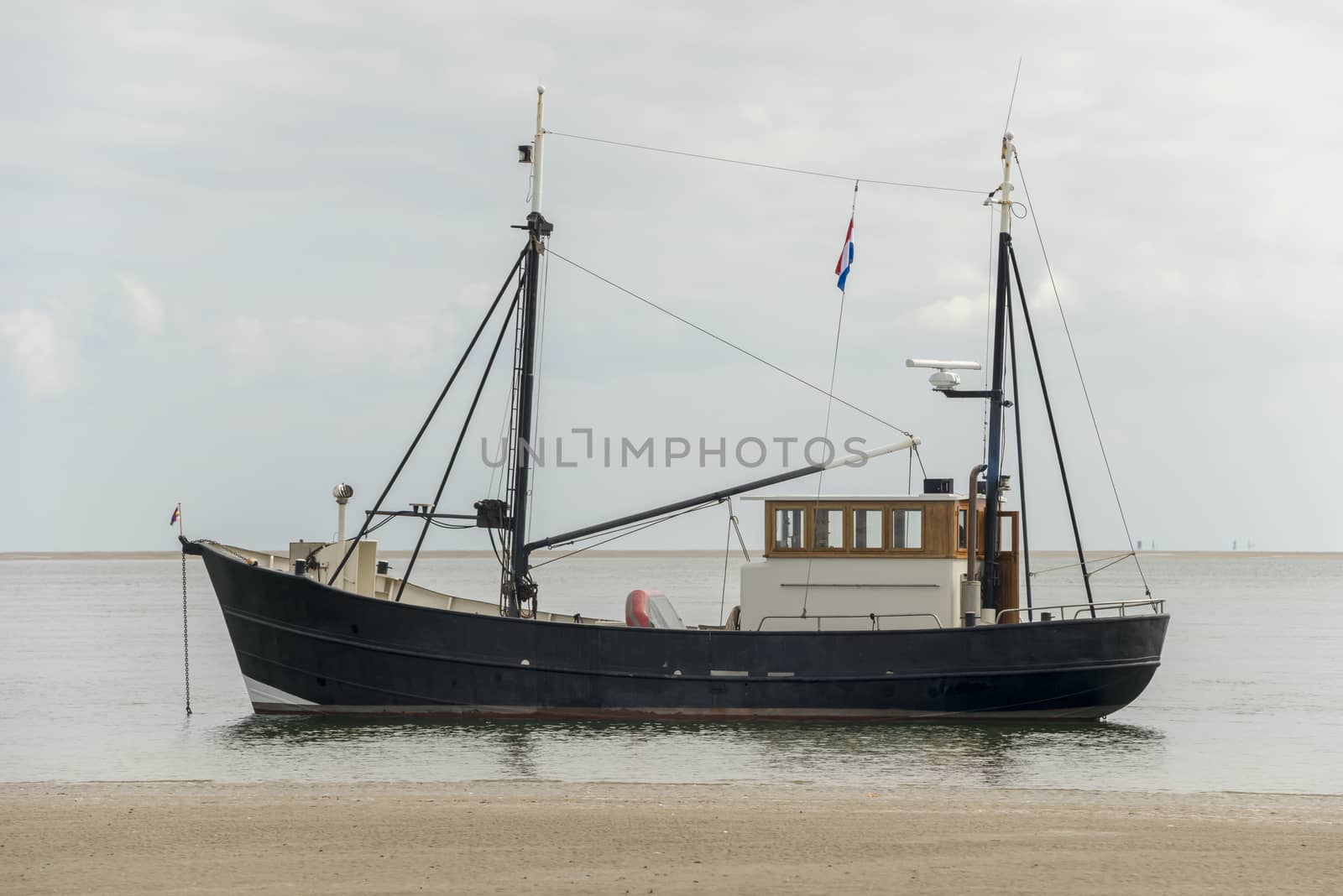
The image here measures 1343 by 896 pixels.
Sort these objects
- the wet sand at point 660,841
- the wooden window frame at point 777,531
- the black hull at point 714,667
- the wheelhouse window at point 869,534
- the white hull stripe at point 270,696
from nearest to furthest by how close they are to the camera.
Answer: the wet sand at point 660,841
the black hull at point 714,667
the wheelhouse window at point 869,534
the wooden window frame at point 777,531
the white hull stripe at point 270,696

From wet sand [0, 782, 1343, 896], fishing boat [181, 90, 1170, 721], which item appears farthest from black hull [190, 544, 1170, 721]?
wet sand [0, 782, 1343, 896]

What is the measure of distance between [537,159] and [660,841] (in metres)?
11.3

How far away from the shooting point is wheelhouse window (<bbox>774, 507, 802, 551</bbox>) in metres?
18.1

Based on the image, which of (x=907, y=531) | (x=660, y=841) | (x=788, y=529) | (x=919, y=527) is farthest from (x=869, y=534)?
(x=660, y=841)

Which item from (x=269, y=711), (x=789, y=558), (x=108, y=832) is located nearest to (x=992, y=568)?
(x=789, y=558)

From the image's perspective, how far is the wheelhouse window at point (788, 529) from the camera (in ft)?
59.5

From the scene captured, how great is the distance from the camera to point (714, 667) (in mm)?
17531

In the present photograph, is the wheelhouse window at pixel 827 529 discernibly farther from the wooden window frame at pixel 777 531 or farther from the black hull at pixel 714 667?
the black hull at pixel 714 667

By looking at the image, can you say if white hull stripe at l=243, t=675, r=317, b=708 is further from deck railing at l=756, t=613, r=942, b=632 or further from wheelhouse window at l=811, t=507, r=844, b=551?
wheelhouse window at l=811, t=507, r=844, b=551

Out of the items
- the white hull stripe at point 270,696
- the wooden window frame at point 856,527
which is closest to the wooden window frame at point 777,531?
the wooden window frame at point 856,527

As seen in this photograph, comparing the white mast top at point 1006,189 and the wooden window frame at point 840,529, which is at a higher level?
the white mast top at point 1006,189

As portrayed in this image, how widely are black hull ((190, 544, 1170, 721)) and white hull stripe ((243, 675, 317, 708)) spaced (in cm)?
84

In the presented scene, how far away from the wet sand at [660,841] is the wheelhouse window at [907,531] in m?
5.03

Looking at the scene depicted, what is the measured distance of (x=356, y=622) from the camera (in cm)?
1791
